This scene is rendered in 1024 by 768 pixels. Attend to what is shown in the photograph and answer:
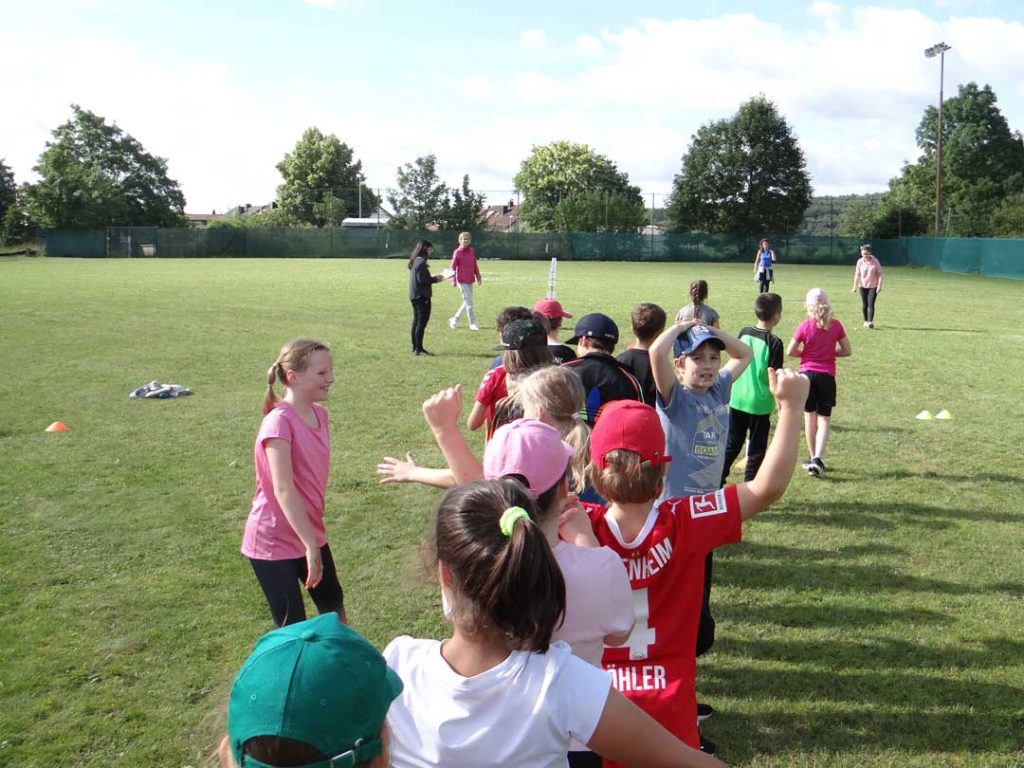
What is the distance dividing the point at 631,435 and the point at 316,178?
294ft

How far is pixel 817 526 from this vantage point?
22.7 feet

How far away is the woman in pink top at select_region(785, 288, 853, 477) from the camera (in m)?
8.16

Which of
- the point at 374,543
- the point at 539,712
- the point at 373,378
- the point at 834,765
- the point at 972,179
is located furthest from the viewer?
the point at 972,179

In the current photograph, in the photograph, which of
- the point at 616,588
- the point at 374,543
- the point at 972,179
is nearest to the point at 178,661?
the point at 374,543

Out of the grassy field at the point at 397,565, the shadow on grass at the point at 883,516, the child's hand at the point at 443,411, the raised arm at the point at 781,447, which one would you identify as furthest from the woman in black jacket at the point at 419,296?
the raised arm at the point at 781,447

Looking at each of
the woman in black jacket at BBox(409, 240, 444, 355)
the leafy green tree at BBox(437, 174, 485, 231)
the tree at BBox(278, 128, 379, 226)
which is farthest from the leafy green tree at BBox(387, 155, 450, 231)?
the woman in black jacket at BBox(409, 240, 444, 355)

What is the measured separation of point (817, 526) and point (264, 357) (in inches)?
402

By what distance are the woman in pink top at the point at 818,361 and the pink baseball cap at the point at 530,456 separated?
6077 mm

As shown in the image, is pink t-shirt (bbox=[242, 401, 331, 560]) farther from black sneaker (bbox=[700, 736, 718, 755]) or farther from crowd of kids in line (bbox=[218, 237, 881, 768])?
black sneaker (bbox=[700, 736, 718, 755])

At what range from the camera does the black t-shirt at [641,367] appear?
18.0ft

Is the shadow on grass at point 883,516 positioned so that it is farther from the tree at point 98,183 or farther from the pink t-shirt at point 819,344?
the tree at point 98,183

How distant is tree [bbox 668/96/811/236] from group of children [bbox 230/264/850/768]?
63.8 m

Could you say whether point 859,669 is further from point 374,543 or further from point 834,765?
point 374,543

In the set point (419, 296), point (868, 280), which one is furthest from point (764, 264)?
point (419, 296)
